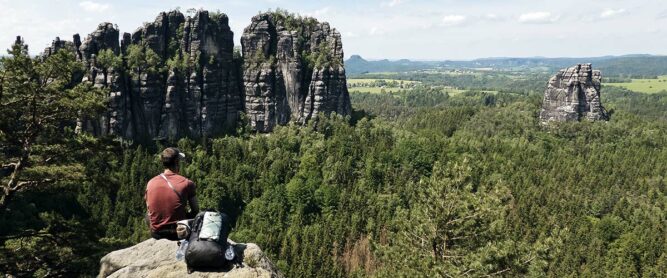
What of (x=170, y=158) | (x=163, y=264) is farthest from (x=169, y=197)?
(x=163, y=264)

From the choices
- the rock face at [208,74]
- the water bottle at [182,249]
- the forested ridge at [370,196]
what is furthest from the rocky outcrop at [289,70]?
the water bottle at [182,249]

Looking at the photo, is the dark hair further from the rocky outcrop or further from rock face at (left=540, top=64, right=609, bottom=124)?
rock face at (left=540, top=64, right=609, bottom=124)

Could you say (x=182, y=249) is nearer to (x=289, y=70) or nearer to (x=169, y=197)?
(x=169, y=197)

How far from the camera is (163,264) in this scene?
10500mm

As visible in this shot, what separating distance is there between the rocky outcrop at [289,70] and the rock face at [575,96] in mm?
73753

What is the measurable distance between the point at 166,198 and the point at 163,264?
5.77 ft

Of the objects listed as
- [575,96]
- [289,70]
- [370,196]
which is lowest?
[370,196]

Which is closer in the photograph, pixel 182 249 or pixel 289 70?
pixel 182 249

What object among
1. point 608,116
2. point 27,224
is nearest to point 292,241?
point 27,224

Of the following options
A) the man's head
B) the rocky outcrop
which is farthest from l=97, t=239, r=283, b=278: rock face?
the rocky outcrop

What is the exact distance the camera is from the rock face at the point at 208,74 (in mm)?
82438

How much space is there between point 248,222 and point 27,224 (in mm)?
34632

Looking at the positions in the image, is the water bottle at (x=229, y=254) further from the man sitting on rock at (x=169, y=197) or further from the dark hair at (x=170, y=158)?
the dark hair at (x=170, y=158)

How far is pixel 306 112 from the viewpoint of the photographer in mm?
101562
